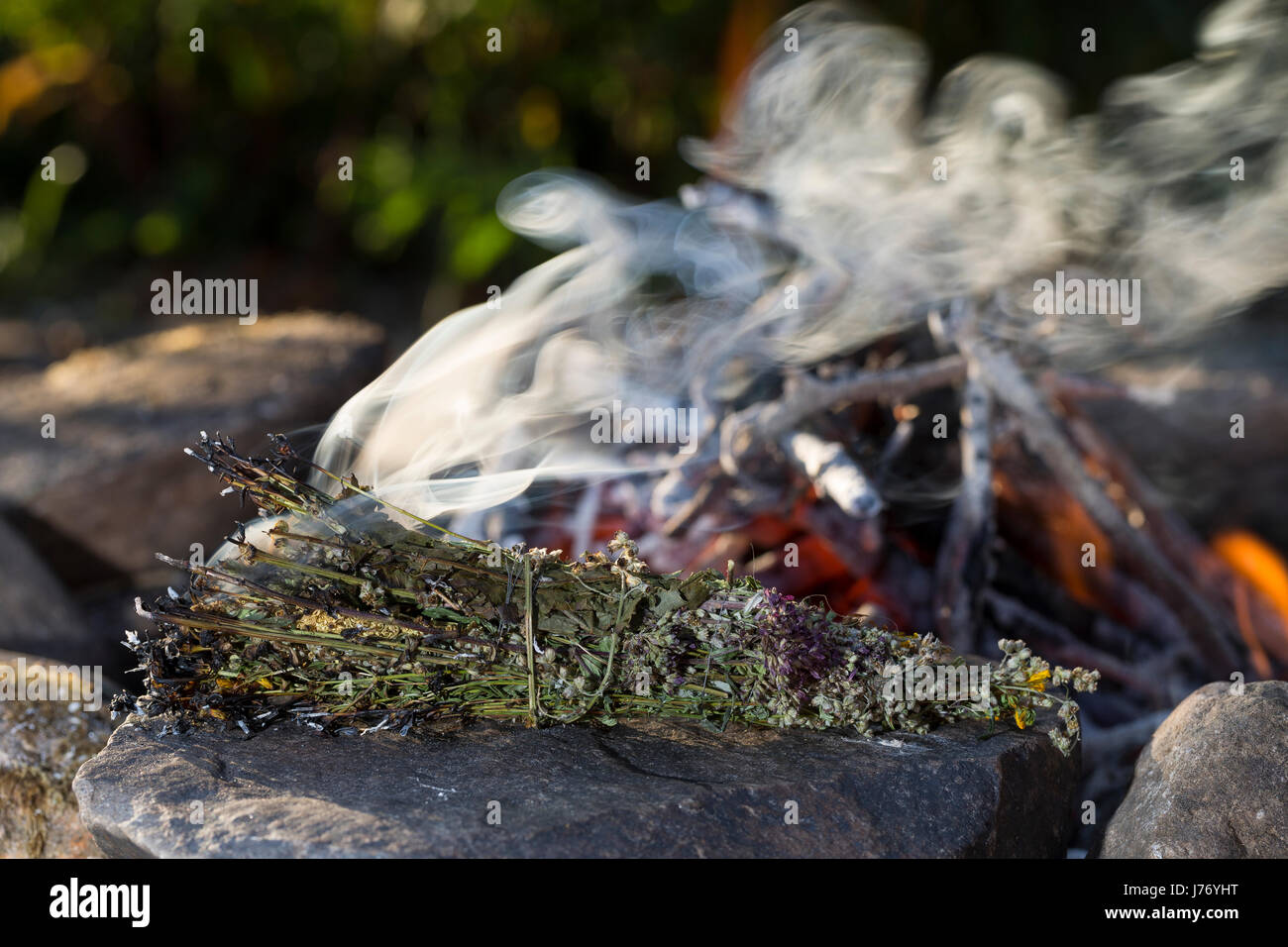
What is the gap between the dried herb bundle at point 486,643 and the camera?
6.64ft

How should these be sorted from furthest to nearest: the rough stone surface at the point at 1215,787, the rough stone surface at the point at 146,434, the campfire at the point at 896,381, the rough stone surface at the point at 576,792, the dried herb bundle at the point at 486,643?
the rough stone surface at the point at 146,434
the campfire at the point at 896,381
the dried herb bundle at the point at 486,643
the rough stone surface at the point at 1215,787
the rough stone surface at the point at 576,792

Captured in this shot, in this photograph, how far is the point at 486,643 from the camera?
2.03 meters

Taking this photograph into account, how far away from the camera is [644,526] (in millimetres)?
3195

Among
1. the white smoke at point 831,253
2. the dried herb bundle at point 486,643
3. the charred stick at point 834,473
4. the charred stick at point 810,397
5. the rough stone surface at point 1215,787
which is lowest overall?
the rough stone surface at point 1215,787

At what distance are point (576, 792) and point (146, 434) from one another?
284 cm

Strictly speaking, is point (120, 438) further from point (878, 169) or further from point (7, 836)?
point (878, 169)

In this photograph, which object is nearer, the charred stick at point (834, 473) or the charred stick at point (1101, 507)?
the charred stick at point (834, 473)

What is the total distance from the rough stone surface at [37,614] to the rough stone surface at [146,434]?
1.04 feet

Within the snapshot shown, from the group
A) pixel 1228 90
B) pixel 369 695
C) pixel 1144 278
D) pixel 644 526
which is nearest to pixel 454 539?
pixel 369 695

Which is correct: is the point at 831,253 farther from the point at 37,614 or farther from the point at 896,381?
the point at 37,614

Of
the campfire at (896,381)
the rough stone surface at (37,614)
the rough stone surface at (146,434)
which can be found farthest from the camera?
the rough stone surface at (146,434)

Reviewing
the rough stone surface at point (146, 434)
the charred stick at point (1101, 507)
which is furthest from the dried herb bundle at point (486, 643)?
the rough stone surface at point (146, 434)

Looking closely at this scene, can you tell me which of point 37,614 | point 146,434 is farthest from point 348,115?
point 37,614

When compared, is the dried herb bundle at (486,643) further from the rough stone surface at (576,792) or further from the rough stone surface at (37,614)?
the rough stone surface at (37,614)
